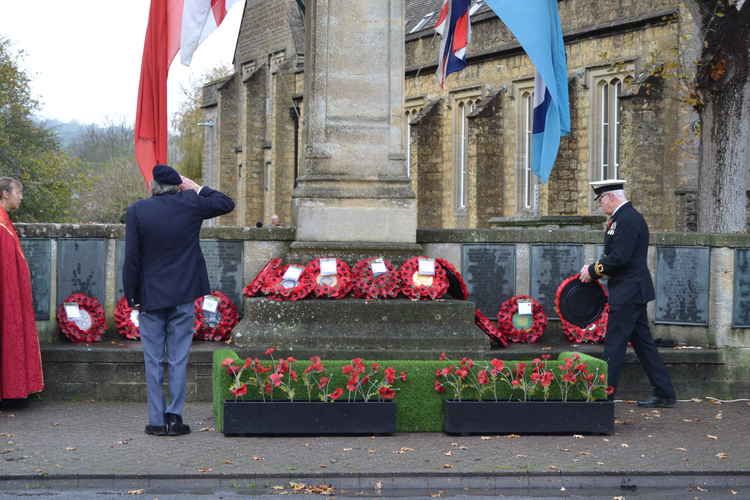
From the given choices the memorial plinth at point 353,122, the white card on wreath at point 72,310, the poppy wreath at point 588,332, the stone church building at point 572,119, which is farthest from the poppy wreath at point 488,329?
the stone church building at point 572,119

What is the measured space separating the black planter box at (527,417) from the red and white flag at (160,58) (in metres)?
4.50

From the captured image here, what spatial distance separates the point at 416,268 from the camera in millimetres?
11617

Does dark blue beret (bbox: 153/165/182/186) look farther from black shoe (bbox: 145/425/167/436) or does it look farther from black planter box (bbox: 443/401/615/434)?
black planter box (bbox: 443/401/615/434)

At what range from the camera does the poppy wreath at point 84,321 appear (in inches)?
462

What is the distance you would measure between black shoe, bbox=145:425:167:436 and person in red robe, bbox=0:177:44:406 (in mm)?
1743

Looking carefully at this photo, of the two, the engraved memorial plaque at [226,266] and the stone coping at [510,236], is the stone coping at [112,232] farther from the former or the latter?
the stone coping at [510,236]

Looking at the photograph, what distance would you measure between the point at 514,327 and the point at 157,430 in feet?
13.7

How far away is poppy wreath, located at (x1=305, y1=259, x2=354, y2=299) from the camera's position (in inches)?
447

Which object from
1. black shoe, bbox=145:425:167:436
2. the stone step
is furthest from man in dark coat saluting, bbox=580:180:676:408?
black shoe, bbox=145:425:167:436

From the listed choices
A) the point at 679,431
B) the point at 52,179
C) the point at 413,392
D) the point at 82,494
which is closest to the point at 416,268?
the point at 413,392

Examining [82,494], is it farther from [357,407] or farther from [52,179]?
[52,179]

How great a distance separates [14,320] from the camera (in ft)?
34.7

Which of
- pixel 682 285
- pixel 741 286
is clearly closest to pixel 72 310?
pixel 682 285

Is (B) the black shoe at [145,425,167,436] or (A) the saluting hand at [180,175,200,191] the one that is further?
(A) the saluting hand at [180,175,200,191]
